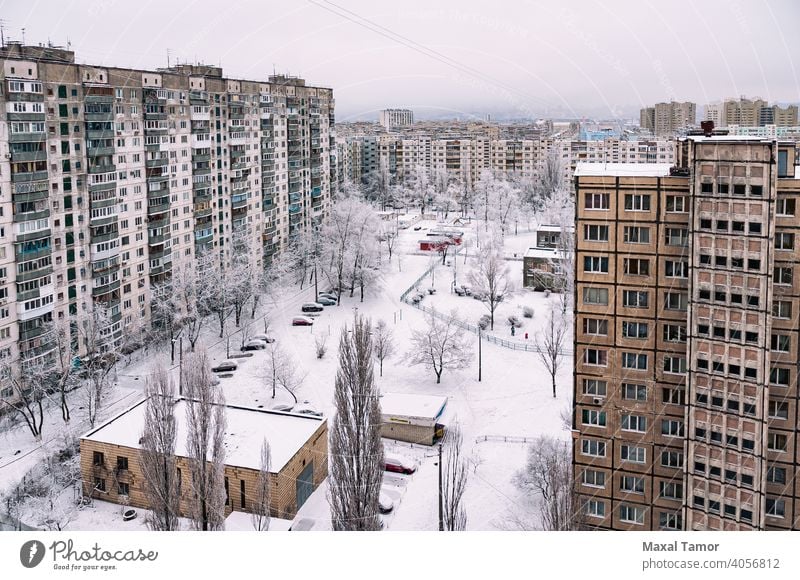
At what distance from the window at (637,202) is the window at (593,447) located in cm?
115

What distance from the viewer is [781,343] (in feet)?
10.7

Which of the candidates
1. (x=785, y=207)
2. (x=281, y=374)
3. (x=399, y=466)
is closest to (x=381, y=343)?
(x=281, y=374)

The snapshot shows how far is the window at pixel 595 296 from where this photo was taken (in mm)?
3576

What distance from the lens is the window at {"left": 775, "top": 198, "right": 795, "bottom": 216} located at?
317cm

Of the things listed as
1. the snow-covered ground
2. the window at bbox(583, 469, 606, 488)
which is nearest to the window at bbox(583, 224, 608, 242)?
the window at bbox(583, 469, 606, 488)

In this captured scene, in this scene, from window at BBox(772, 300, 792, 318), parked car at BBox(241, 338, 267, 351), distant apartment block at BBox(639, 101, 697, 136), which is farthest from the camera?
parked car at BBox(241, 338, 267, 351)

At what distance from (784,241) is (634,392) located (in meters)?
0.96

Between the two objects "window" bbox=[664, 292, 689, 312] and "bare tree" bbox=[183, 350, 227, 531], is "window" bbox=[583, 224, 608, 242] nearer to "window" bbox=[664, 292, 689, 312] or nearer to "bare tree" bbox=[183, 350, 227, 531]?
"window" bbox=[664, 292, 689, 312]

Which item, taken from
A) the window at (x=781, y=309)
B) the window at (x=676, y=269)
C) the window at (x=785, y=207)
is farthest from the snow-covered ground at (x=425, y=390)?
the window at (x=785, y=207)

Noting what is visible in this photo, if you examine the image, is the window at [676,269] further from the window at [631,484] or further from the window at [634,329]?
the window at [631,484]

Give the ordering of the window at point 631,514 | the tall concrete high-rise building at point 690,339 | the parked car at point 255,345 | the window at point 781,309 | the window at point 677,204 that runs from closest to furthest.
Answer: the tall concrete high-rise building at point 690,339 → the window at point 781,309 → the window at point 677,204 → the window at point 631,514 → the parked car at point 255,345

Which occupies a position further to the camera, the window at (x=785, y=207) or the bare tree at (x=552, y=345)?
the bare tree at (x=552, y=345)

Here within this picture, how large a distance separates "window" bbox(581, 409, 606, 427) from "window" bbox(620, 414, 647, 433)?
0.30ft

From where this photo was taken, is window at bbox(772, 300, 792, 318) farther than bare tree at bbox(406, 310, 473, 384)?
No
